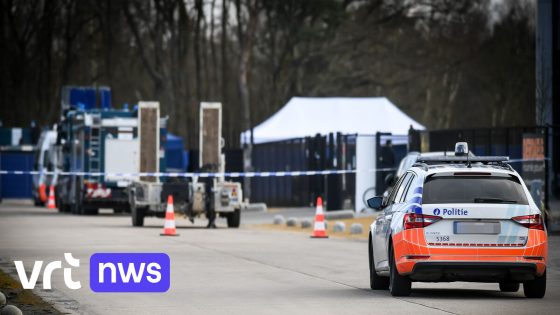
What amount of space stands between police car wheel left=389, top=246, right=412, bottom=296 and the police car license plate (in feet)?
2.69

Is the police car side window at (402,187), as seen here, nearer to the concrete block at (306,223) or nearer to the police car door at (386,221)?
the police car door at (386,221)

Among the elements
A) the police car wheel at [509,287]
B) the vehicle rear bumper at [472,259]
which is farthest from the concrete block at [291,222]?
the vehicle rear bumper at [472,259]

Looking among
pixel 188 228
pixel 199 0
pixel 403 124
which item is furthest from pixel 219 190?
pixel 199 0

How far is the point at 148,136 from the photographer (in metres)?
41.4

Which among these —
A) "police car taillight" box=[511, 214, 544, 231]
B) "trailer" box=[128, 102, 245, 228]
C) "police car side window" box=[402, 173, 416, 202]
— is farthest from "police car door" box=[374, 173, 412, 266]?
"trailer" box=[128, 102, 245, 228]

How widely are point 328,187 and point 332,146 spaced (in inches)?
46.9

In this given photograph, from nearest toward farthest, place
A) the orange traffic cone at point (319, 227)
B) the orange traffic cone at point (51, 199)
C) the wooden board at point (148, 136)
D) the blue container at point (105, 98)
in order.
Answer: the orange traffic cone at point (319, 227) < the wooden board at point (148, 136) < the orange traffic cone at point (51, 199) < the blue container at point (105, 98)

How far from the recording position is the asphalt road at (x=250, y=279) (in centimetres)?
1552

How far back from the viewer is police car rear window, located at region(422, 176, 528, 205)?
53.8ft

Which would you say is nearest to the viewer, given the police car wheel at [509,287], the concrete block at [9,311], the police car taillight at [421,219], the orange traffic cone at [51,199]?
the concrete block at [9,311]

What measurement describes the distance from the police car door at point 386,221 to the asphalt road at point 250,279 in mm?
431

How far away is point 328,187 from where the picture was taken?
4372 cm

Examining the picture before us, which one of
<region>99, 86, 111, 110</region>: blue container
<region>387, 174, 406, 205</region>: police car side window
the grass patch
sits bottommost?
the grass patch

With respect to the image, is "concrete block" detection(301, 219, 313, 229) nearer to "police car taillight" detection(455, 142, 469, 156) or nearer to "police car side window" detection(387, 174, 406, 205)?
"police car taillight" detection(455, 142, 469, 156)
